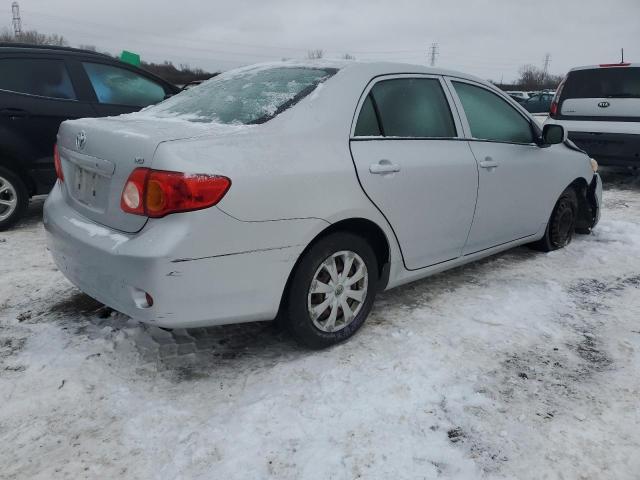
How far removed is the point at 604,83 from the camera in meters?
7.55

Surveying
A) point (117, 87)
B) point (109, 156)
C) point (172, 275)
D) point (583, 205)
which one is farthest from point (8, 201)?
point (583, 205)

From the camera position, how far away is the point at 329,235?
2.67 meters

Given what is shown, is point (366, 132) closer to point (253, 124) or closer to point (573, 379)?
point (253, 124)

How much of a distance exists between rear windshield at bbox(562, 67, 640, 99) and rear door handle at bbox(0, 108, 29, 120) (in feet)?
24.0

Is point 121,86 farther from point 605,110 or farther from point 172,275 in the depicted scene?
point 605,110

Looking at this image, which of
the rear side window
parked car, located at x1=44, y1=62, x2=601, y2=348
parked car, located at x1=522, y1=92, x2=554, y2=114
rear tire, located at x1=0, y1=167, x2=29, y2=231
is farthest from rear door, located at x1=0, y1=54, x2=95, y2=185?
parked car, located at x1=522, y1=92, x2=554, y2=114

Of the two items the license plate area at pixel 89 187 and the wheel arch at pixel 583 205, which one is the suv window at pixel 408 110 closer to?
the license plate area at pixel 89 187

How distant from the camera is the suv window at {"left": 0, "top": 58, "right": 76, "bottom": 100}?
15.8 ft

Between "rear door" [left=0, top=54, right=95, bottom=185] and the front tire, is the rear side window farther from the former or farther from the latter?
"rear door" [left=0, top=54, right=95, bottom=185]

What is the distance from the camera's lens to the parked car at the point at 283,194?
7.30 feet

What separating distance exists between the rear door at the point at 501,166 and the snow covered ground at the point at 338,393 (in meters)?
0.53

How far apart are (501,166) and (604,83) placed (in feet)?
16.9

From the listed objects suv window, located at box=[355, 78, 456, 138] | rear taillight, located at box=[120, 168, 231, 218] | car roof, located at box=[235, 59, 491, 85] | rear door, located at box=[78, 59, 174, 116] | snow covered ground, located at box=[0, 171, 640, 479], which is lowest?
snow covered ground, located at box=[0, 171, 640, 479]

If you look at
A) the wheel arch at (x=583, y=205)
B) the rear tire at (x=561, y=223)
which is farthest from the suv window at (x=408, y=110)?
the wheel arch at (x=583, y=205)
